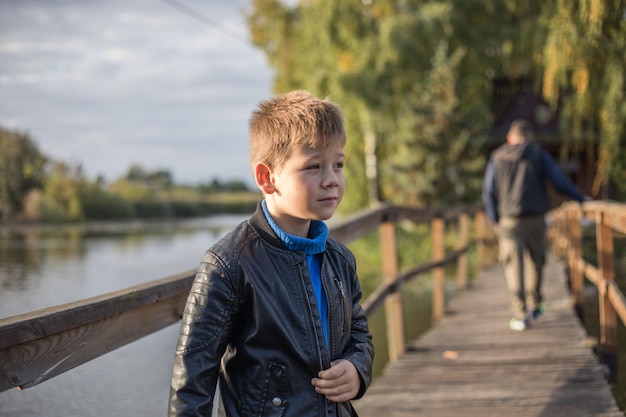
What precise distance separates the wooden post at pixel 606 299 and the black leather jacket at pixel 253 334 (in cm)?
361

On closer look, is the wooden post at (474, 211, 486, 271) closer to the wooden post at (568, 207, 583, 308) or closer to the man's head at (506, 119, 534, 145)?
the wooden post at (568, 207, 583, 308)

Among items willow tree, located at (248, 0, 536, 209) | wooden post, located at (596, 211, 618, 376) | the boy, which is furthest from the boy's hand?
willow tree, located at (248, 0, 536, 209)

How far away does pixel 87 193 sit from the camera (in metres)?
18.5

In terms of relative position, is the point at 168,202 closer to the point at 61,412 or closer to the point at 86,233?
the point at 86,233

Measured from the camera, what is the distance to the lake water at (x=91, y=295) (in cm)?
265

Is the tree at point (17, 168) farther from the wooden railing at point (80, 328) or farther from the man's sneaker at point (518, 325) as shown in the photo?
the wooden railing at point (80, 328)

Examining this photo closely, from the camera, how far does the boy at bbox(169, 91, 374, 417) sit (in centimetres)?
163

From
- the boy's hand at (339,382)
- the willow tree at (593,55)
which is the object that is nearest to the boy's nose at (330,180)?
the boy's hand at (339,382)

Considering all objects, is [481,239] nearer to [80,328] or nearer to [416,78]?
[416,78]

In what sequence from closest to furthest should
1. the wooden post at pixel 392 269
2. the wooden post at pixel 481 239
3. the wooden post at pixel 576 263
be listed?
the wooden post at pixel 392 269 → the wooden post at pixel 576 263 → the wooden post at pixel 481 239

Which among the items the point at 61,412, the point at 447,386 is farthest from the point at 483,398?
the point at 61,412

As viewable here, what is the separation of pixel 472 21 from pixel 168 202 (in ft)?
49.8

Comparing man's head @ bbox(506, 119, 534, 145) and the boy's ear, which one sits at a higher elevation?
the boy's ear

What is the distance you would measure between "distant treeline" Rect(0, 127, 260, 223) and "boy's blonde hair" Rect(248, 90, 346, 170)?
859 centimetres
